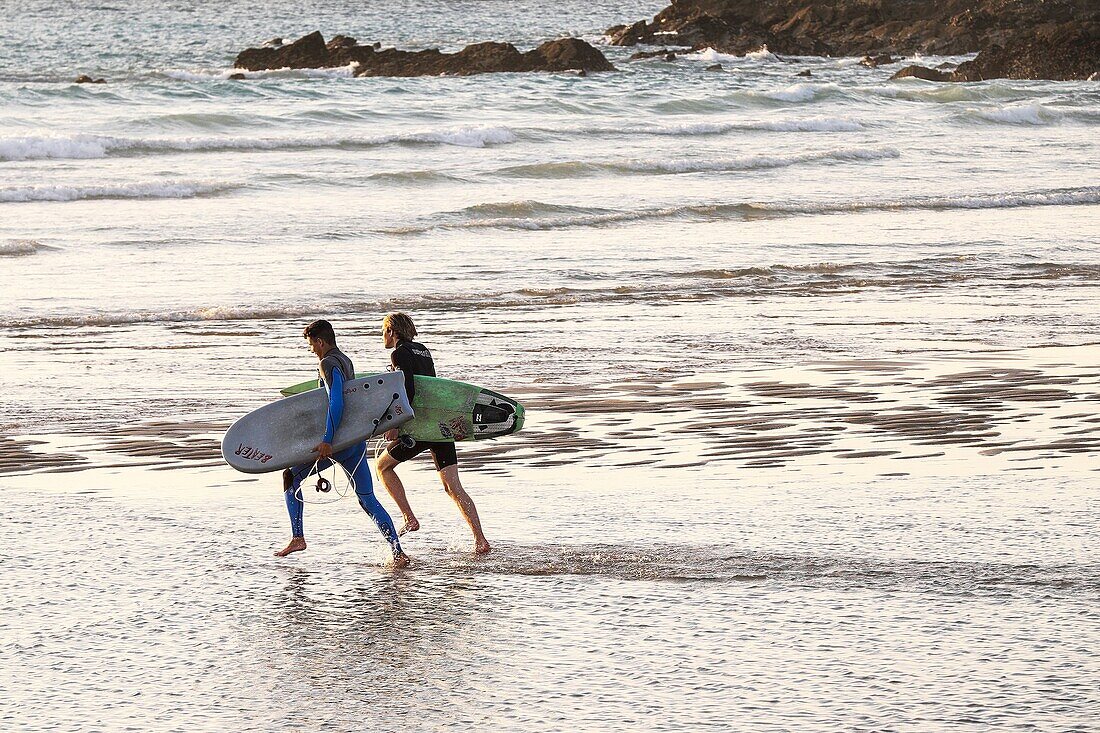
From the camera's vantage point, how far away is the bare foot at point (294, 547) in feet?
24.0

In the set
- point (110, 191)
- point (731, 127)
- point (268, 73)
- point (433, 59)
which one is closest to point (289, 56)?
point (268, 73)

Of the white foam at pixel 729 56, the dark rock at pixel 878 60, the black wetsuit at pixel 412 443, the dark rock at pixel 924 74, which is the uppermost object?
the white foam at pixel 729 56

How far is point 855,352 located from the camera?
12.8m

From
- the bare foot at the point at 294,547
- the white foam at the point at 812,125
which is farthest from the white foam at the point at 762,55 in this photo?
the bare foot at the point at 294,547

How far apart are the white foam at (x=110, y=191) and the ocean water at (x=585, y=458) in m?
0.12

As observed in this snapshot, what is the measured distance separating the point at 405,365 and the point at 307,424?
1.78ft

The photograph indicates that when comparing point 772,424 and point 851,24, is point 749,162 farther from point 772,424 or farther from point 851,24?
point 851,24

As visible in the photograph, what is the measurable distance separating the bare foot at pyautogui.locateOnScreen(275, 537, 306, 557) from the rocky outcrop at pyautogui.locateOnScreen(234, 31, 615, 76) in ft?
177

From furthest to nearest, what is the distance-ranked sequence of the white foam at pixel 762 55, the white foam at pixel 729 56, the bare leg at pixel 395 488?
the white foam at pixel 762 55 → the white foam at pixel 729 56 → the bare leg at pixel 395 488

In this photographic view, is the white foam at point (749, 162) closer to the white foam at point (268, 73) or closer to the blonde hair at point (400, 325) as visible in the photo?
the blonde hair at point (400, 325)

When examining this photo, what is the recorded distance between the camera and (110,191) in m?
25.9

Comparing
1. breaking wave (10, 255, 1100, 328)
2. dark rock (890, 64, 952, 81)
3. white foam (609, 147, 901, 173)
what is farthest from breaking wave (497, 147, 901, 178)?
dark rock (890, 64, 952, 81)

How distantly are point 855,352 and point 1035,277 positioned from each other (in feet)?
17.6

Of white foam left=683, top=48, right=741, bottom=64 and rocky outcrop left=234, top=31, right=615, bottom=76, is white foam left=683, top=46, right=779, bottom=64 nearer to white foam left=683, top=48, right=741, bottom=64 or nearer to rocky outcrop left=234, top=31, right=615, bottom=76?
white foam left=683, top=48, right=741, bottom=64
